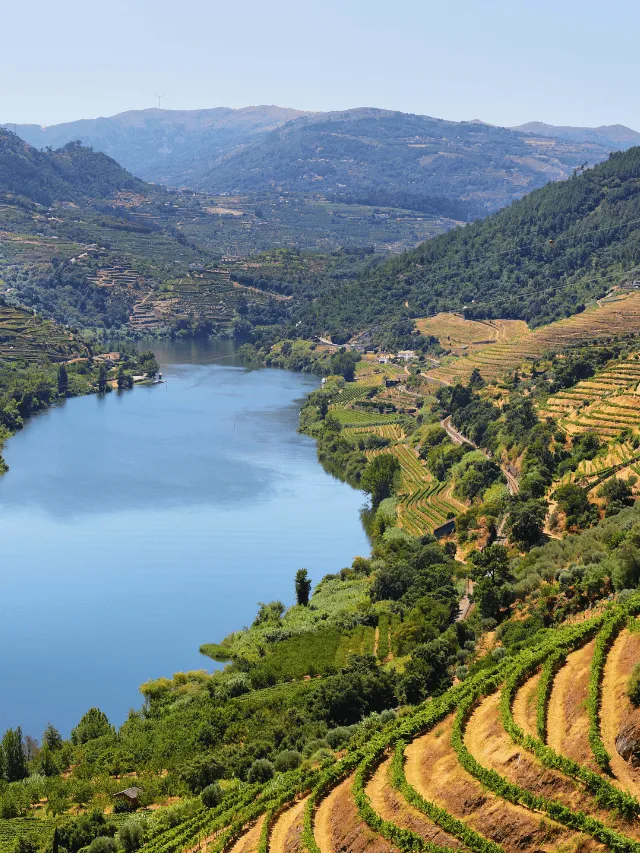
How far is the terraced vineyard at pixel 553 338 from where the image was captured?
2391 inches

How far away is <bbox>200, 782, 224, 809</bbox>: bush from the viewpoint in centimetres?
2088

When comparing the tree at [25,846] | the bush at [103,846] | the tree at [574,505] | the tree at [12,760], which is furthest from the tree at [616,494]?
the tree at [25,846]

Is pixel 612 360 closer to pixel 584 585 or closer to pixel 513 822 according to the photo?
pixel 584 585

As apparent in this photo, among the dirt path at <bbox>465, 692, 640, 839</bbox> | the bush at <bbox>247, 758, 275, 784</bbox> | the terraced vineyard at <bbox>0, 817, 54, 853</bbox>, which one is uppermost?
the dirt path at <bbox>465, 692, 640, 839</bbox>

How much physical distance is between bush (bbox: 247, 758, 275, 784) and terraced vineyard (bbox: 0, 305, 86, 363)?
59.9m

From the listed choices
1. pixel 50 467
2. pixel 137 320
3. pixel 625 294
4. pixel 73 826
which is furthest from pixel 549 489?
pixel 137 320

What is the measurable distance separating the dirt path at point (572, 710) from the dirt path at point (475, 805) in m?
1.33

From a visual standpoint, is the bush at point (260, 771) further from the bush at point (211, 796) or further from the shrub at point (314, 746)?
the bush at point (211, 796)

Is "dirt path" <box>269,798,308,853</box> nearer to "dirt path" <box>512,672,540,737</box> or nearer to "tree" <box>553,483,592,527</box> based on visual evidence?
"dirt path" <box>512,672,540,737</box>

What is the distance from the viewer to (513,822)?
15180 millimetres

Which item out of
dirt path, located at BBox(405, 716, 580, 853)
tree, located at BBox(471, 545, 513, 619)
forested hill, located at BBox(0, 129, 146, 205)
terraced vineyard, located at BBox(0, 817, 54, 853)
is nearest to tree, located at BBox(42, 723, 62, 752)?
terraced vineyard, located at BBox(0, 817, 54, 853)

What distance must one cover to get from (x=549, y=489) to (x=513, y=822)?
2433cm

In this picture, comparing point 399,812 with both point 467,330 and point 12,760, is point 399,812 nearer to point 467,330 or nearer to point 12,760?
point 12,760

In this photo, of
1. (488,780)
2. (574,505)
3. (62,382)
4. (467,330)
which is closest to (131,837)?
(488,780)
